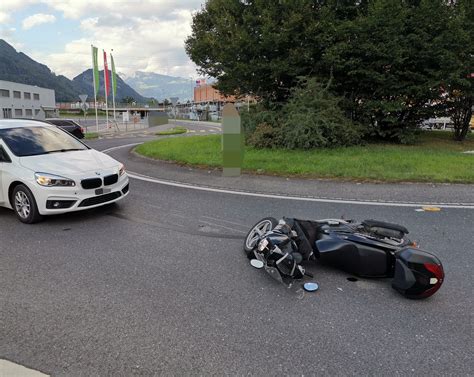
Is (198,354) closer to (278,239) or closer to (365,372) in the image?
(365,372)

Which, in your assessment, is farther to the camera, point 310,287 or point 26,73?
point 26,73

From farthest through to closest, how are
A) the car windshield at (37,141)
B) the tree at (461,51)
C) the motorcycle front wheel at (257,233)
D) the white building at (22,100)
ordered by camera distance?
the white building at (22,100), the tree at (461,51), the car windshield at (37,141), the motorcycle front wheel at (257,233)

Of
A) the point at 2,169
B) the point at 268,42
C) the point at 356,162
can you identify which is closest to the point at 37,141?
the point at 2,169

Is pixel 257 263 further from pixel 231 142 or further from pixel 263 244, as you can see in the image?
pixel 231 142

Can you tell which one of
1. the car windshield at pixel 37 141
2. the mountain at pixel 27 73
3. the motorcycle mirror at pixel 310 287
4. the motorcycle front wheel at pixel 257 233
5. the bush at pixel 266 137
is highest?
the mountain at pixel 27 73

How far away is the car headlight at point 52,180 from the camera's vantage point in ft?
17.7

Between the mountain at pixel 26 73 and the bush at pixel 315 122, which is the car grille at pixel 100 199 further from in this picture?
the mountain at pixel 26 73

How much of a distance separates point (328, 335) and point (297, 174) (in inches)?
261

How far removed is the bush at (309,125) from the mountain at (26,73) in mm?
147789

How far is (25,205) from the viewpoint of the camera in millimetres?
5547

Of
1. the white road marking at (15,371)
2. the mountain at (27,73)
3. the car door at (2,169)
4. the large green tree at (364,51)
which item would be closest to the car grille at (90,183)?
the car door at (2,169)

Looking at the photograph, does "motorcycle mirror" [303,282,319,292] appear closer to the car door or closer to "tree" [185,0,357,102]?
the car door

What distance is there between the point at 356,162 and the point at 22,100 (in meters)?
93.0

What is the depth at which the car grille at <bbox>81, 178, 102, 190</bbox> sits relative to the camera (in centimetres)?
553
